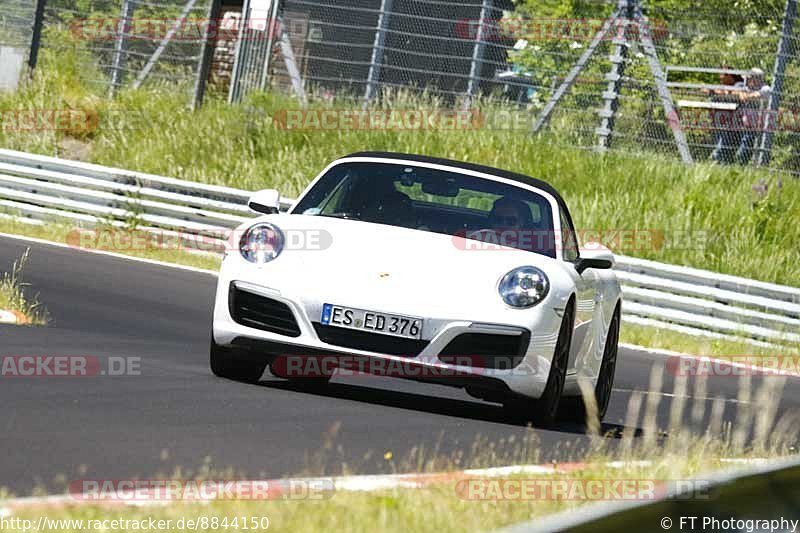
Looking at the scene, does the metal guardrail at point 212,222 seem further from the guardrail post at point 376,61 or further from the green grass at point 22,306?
the green grass at point 22,306

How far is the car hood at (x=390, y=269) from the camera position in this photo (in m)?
8.03

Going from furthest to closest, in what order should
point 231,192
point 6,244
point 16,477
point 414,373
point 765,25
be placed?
point 765,25, point 231,192, point 6,244, point 414,373, point 16,477

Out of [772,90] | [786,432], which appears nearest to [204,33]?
[772,90]

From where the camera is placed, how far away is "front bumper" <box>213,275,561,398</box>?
316 inches

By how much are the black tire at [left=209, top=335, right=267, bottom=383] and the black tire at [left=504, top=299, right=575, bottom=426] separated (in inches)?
54.5

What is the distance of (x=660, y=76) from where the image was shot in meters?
21.9

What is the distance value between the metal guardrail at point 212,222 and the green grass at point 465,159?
1948mm

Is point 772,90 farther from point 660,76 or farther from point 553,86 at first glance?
point 553,86

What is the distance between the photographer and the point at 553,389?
8453 millimetres

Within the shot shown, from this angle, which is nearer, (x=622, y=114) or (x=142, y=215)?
(x=142, y=215)

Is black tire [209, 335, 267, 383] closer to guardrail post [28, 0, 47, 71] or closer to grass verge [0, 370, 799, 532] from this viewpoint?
grass verge [0, 370, 799, 532]

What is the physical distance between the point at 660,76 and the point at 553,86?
1.56 m

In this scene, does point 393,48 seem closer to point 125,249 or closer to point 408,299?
point 125,249

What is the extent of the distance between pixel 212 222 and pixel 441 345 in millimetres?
11547
